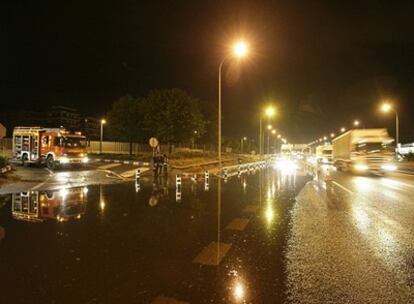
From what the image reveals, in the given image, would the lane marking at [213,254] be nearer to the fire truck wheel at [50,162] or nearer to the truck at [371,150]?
the fire truck wheel at [50,162]

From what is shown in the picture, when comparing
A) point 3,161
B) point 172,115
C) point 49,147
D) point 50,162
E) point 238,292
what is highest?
point 172,115

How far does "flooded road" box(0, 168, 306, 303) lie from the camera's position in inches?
185

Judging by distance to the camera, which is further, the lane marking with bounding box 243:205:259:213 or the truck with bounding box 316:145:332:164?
the truck with bounding box 316:145:332:164

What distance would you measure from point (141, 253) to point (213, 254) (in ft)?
4.37

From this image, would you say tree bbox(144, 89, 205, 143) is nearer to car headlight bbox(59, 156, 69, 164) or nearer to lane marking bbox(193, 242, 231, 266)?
car headlight bbox(59, 156, 69, 164)

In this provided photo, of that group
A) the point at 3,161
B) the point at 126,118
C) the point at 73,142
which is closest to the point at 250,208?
the point at 3,161

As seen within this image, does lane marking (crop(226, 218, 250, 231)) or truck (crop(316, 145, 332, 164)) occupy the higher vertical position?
truck (crop(316, 145, 332, 164))

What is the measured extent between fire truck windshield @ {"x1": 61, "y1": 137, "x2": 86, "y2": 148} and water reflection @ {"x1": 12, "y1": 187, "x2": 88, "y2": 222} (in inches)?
542

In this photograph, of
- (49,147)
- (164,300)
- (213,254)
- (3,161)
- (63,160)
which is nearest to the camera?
(164,300)

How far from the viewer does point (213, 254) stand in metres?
6.46

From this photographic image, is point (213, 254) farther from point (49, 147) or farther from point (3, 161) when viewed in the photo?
point (49, 147)

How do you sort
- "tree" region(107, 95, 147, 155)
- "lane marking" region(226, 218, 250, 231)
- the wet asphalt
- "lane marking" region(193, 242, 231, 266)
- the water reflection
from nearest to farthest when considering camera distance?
the wet asphalt < "lane marking" region(193, 242, 231, 266) < "lane marking" region(226, 218, 250, 231) < the water reflection < "tree" region(107, 95, 147, 155)

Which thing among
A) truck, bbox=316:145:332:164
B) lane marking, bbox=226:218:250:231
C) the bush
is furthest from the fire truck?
truck, bbox=316:145:332:164

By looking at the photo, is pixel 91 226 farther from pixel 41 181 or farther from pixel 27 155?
pixel 27 155
